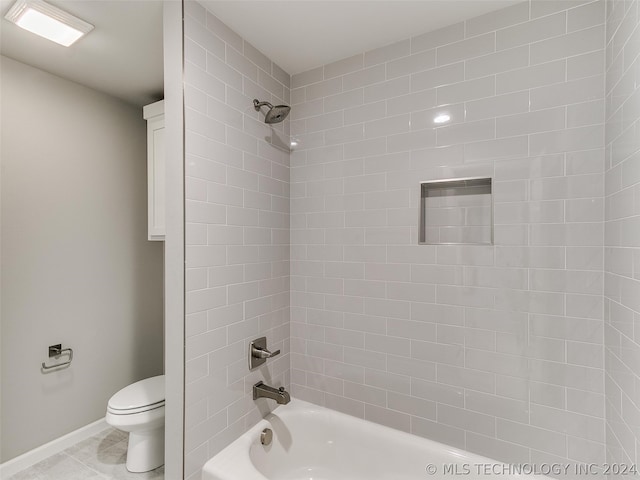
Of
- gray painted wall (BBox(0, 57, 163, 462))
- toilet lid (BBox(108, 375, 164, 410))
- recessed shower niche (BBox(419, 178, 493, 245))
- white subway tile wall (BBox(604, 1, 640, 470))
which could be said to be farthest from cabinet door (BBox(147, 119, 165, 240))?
white subway tile wall (BBox(604, 1, 640, 470))

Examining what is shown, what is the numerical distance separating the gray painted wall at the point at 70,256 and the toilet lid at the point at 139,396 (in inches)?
20.5

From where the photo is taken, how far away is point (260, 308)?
1.86 meters

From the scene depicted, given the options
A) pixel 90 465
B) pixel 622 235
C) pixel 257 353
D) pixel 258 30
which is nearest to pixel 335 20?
pixel 258 30

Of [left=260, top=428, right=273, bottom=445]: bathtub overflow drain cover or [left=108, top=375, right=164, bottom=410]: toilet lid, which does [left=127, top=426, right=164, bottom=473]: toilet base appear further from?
[left=260, top=428, right=273, bottom=445]: bathtub overflow drain cover

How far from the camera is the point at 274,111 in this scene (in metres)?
1.77

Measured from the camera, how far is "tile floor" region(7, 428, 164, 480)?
182 cm

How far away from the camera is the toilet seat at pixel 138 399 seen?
1.80 meters

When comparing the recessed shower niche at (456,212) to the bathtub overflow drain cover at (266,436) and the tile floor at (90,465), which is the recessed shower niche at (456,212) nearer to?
the bathtub overflow drain cover at (266,436)

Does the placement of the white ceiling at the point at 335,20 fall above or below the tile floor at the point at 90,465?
above

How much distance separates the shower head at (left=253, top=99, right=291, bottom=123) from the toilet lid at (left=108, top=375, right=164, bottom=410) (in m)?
1.81

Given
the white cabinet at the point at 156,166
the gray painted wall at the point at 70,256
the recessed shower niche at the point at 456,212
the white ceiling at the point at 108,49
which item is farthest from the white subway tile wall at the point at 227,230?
the gray painted wall at the point at 70,256

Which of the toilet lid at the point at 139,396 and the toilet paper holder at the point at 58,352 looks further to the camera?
the toilet paper holder at the point at 58,352

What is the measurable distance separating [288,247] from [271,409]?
3.34ft

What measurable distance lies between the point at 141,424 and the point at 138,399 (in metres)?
0.15
